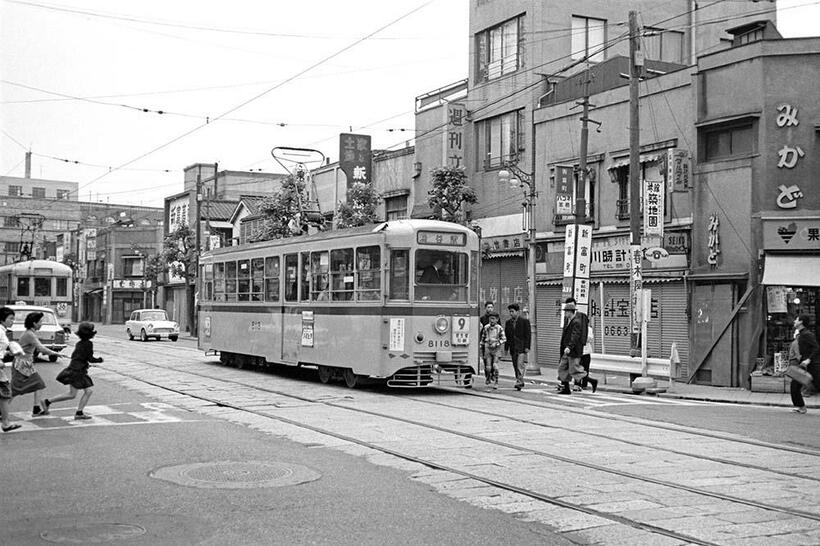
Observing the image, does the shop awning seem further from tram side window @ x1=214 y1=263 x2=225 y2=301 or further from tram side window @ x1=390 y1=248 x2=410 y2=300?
tram side window @ x1=214 y1=263 x2=225 y2=301

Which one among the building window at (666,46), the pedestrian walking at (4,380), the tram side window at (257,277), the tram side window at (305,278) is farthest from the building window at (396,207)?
the pedestrian walking at (4,380)

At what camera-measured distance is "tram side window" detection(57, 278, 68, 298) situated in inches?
1433

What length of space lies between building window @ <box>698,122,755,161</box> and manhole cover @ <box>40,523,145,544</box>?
19842 mm

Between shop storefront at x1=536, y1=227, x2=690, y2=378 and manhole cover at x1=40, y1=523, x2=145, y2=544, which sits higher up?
shop storefront at x1=536, y1=227, x2=690, y2=378

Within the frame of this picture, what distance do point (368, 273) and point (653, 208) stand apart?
8708mm

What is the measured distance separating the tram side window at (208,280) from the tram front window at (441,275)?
1043 centimetres

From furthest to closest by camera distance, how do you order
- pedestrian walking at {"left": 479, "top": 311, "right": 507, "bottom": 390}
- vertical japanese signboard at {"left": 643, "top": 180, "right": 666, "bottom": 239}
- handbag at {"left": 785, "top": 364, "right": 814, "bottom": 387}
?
vertical japanese signboard at {"left": 643, "top": 180, "right": 666, "bottom": 239} < pedestrian walking at {"left": 479, "top": 311, "right": 507, "bottom": 390} < handbag at {"left": 785, "top": 364, "right": 814, "bottom": 387}

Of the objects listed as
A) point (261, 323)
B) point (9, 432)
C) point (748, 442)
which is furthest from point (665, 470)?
point (261, 323)

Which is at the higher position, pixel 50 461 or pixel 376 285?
pixel 376 285

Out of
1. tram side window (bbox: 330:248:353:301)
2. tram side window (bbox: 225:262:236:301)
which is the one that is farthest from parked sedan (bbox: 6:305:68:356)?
tram side window (bbox: 330:248:353:301)

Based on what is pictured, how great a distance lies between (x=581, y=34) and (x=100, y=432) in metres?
25.5

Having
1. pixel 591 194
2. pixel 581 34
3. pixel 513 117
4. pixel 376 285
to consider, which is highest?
pixel 581 34

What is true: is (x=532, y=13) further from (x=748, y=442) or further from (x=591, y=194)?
(x=748, y=442)

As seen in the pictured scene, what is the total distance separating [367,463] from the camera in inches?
394
